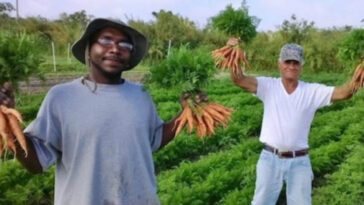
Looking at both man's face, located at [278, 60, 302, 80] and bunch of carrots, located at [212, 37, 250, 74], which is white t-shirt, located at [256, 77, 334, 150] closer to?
man's face, located at [278, 60, 302, 80]

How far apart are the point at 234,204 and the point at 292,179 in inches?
47.1

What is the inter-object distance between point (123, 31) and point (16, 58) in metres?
0.59

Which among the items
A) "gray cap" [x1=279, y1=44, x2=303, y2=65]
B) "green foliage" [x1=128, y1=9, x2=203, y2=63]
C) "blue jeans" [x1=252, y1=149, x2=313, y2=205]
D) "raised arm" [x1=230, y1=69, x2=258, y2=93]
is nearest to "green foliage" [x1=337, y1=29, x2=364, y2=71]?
"gray cap" [x1=279, y1=44, x2=303, y2=65]

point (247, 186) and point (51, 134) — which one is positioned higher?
point (51, 134)

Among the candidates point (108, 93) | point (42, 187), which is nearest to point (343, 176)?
point (42, 187)

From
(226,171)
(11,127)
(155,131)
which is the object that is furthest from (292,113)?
(11,127)

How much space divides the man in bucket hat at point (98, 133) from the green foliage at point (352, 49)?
2.43m

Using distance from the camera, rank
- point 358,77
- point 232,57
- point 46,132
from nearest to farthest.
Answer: point 46,132
point 358,77
point 232,57

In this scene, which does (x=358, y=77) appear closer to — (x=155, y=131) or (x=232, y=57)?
(x=232, y=57)

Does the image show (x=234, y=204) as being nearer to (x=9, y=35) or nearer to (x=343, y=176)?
(x=343, y=176)

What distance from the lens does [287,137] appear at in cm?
392

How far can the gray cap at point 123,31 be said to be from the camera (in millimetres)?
2431

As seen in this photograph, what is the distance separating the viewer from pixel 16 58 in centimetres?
233

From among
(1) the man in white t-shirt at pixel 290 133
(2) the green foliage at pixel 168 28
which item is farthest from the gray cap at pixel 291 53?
(2) the green foliage at pixel 168 28
